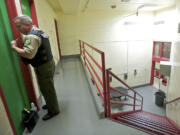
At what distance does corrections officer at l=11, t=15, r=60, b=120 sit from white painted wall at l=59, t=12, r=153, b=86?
4265 millimetres

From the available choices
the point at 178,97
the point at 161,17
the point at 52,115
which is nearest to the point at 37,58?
the point at 52,115

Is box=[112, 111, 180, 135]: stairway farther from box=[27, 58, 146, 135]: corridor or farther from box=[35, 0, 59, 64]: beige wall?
box=[35, 0, 59, 64]: beige wall

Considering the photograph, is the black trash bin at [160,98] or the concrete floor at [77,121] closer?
the concrete floor at [77,121]

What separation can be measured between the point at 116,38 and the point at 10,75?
557cm

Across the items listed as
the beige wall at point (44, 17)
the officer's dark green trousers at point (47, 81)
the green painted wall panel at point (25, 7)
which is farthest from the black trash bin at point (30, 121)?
the beige wall at point (44, 17)

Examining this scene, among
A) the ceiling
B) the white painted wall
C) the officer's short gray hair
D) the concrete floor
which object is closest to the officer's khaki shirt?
the officer's short gray hair

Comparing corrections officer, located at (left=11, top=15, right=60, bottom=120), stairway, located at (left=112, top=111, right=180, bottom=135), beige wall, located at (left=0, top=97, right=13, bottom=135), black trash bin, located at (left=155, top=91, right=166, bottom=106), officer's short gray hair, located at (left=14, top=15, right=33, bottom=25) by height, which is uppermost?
officer's short gray hair, located at (left=14, top=15, right=33, bottom=25)

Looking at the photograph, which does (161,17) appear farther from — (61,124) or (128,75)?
(61,124)

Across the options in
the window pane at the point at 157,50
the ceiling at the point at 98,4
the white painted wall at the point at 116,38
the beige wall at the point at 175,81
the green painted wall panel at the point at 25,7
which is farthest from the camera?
the window pane at the point at 157,50

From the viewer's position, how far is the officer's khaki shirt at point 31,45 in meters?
1.23

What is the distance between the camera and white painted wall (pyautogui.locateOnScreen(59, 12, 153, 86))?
545 centimetres

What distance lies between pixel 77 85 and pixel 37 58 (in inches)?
57.0

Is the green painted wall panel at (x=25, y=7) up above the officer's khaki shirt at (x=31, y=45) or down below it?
above

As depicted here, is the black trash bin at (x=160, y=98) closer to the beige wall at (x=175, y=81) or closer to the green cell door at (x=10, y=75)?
the beige wall at (x=175, y=81)
